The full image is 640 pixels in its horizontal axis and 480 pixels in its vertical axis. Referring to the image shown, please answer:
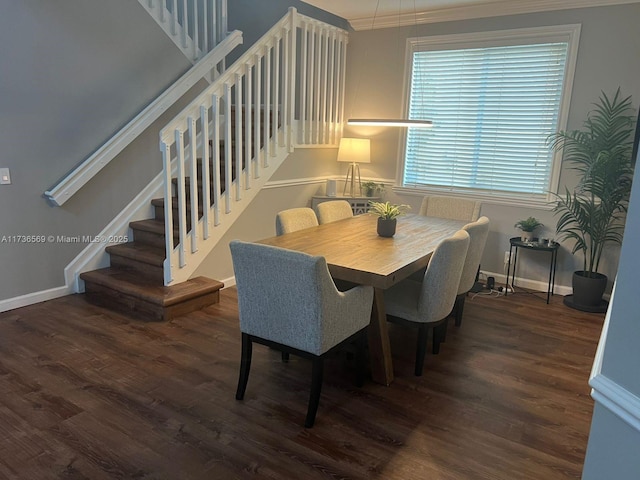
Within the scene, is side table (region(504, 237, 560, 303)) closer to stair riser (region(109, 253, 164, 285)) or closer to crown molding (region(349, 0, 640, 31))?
crown molding (region(349, 0, 640, 31))

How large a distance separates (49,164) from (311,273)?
2.78m

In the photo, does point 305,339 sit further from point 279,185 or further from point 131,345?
point 279,185

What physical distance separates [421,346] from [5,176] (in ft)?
10.6

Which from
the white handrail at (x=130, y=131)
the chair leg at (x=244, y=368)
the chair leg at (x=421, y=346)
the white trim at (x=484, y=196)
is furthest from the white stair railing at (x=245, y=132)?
the chair leg at (x=421, y=346)

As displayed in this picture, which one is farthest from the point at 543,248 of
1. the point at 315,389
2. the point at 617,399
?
the point at 617,399

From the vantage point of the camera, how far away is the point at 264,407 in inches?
97.8

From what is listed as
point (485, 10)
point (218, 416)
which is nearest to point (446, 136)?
point (485, 10)

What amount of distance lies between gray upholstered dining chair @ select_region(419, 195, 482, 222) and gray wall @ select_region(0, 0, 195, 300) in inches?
108

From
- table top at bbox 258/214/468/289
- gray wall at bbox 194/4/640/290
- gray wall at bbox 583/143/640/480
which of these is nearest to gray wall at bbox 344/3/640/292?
gray wall at bbox 194/4/640/290

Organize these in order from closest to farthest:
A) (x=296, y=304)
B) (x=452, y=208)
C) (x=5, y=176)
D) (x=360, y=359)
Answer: (x=296, y=304) < (x=360, y=359) < (x=5, y=176) < (x=452, y=208)

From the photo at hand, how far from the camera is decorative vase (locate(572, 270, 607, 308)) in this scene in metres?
4.02

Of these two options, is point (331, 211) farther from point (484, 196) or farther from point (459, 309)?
point (484, 196)

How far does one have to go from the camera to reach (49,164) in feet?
12.3

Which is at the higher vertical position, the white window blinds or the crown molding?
the crown molding
